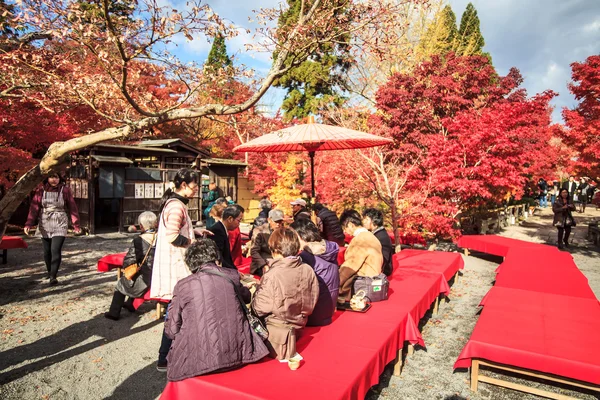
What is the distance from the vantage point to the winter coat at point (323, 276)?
3.66 m

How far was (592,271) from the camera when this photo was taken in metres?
8.47

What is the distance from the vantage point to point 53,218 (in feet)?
20.0

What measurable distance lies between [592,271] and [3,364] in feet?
35.2

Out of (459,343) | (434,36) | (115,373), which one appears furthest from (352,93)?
(115,373)

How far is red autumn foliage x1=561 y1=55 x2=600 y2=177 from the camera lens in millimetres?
8930

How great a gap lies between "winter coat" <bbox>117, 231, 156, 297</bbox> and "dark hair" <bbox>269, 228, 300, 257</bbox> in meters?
2.18

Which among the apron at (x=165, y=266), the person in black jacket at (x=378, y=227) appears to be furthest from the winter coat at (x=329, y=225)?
the apron at (x=165, y=266)

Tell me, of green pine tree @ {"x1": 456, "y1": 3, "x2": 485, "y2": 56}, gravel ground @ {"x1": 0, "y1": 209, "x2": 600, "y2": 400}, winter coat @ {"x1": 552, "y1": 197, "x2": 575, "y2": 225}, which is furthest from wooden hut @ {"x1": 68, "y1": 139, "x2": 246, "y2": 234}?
green pine tree @ {"x1": 456, "y1": 3, "x2": 485, "y2": 56}

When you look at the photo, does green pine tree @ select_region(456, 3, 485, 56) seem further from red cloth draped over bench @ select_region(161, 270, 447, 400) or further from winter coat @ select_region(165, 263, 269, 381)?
winter coat @ select_region(165, 263, 269, 381)

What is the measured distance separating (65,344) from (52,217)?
2.59m

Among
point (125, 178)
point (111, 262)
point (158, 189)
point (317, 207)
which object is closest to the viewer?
point (111, 262)

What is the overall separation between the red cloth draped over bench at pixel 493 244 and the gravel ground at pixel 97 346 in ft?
5.31

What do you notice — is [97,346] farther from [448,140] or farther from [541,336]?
[448,140]

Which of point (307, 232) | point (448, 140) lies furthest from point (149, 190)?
point (307, 232)
